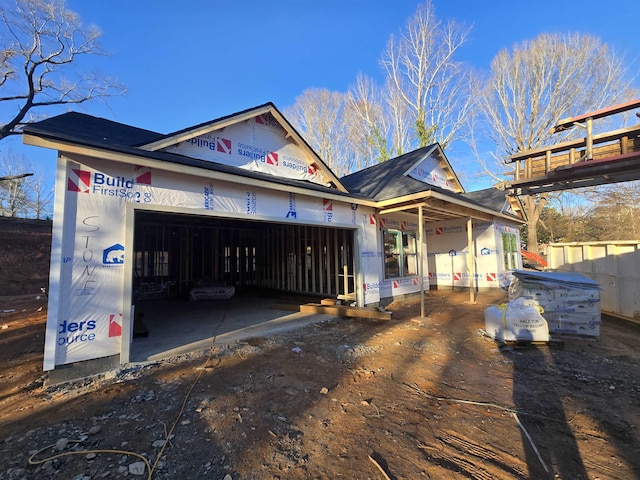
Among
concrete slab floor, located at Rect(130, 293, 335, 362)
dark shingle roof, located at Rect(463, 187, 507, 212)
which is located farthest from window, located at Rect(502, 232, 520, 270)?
concrete slab floor, located at Rect(130, 293, 335, 362)

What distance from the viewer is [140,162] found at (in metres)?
4.39

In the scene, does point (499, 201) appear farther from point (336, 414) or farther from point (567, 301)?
point (336, 414)

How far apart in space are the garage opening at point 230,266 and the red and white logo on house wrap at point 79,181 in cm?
382

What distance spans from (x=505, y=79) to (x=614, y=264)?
1898 centimetres

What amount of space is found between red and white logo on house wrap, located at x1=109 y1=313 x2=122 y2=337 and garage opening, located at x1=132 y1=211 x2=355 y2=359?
8.45 feet

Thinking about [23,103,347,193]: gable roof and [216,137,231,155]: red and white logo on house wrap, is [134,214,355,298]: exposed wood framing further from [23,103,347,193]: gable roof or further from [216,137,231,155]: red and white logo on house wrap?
[216,137,231,155]: red and white logo on house wrap

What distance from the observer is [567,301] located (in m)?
5.57

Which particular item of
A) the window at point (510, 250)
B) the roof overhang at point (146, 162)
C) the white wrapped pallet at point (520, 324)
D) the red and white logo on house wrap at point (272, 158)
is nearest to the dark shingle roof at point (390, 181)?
the red and white logo on house wrap at point (272, 158)

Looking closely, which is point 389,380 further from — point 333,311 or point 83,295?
point 83,295

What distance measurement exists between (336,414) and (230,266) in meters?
12.0

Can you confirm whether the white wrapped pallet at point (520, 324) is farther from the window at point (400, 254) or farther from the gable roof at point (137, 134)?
the gable roof at point (137, 134)

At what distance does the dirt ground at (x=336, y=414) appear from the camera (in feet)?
7.70

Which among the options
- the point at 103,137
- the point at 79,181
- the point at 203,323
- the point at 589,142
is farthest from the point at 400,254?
the point at 79,181

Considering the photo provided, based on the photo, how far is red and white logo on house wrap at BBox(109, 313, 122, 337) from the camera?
14.0 ft
